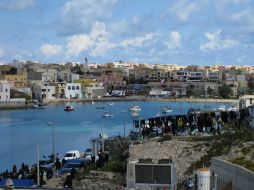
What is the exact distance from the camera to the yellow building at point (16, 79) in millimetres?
95350

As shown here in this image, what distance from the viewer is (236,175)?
7.77 meters

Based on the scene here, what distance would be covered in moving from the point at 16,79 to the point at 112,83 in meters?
23.3

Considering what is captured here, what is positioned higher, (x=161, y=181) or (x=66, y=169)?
(x=161, y=181)

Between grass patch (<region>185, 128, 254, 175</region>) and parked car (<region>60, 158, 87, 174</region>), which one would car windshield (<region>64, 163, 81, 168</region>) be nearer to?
parked car (<region>60, 158, 87, 174</region>)

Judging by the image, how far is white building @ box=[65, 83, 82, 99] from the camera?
100 m

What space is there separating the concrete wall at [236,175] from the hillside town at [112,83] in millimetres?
77117

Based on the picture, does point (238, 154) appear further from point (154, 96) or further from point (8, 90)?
point (154, 96)

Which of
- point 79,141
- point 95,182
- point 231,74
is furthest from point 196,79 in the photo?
point 95,182

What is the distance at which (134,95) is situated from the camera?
10988 cm

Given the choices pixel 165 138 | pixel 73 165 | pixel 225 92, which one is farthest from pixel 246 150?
pixel 225 92

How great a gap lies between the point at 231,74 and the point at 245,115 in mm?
105231

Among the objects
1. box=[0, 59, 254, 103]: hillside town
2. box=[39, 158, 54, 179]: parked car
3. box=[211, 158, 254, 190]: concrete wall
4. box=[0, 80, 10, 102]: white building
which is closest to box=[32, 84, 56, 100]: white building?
box=[0, 59, 254, 103]: hillside town

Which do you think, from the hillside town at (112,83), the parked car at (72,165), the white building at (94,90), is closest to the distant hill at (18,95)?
the hillside town at (112,83)

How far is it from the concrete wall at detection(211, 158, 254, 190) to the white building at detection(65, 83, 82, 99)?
92.1m
